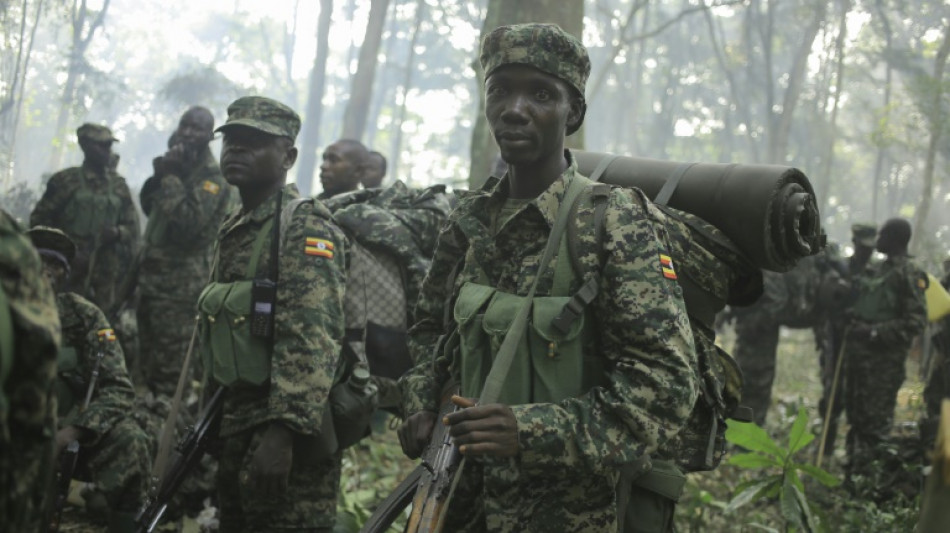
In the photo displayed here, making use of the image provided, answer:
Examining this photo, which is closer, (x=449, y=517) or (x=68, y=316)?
(x=449, y=517)

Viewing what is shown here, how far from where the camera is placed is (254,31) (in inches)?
1393

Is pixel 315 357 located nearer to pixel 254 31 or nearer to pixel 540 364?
pixel 540 364

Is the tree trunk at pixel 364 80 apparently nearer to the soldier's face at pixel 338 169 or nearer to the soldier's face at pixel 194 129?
the soldier's face at pixel 194 129

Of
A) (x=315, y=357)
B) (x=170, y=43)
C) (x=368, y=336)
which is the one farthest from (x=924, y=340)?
(x=170, y=43)

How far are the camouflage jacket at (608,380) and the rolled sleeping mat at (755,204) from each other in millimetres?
577

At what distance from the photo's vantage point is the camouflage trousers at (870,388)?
25.5 feet

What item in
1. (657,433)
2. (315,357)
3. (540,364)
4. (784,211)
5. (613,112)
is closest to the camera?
(657,433)

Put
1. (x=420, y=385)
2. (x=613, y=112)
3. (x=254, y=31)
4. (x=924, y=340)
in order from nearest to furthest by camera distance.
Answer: (x=420, y=385), (x=924, y=340), (x=254, y=31), (x=613, y=112)

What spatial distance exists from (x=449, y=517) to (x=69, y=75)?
7.75 metres

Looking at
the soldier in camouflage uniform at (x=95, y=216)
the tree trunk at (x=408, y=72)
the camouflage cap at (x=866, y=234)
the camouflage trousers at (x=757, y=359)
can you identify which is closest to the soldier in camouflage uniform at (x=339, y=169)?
the soldier in camouflage uniform at (x=95, y=216)

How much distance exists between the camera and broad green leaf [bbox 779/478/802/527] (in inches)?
154

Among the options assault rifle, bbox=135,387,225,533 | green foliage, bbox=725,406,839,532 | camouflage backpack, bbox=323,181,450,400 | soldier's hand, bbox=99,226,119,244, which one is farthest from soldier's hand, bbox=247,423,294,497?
soldier's hand, bbox=99,226,119,244

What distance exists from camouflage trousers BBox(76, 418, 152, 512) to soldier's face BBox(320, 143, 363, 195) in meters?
2.32

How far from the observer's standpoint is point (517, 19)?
22.7 ft
